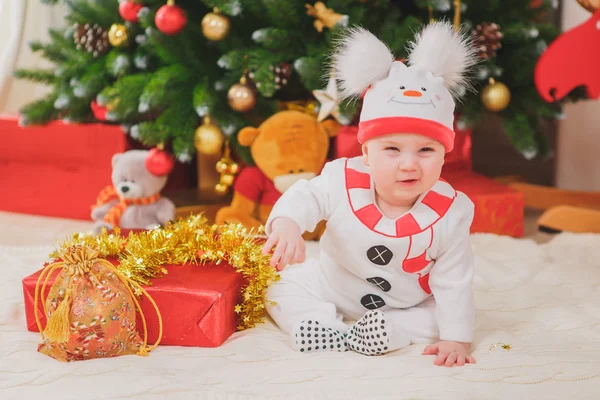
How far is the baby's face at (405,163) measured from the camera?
3.08 feet

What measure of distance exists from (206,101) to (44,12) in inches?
39.9

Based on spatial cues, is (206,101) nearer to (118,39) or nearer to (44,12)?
(118,39)

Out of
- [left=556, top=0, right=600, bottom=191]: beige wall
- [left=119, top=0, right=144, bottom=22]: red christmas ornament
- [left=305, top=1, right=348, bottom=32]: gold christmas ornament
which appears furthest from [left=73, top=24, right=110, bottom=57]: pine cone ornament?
[left=556, top=0, right=600, bottom=191]: beige wall

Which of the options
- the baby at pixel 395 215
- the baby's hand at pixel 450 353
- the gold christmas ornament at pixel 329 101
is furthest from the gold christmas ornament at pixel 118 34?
the baby's hand at pixel 450 353

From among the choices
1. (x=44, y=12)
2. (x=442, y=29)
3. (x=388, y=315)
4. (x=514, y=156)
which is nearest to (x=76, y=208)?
(x=44, y=12)

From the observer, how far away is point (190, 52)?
1689 mm

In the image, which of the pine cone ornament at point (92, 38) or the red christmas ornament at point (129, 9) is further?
the pine cone ornament at point (92, 38)

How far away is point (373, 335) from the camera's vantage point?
98 centimetres

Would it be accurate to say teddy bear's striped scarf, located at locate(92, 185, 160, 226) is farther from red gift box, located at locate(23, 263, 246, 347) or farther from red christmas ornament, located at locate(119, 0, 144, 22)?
red gift box, located at locate(23, 263, 246, 347)

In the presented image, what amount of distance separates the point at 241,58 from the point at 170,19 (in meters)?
0.18

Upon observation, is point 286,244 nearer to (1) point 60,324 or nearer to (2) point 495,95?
(1) point 60,324

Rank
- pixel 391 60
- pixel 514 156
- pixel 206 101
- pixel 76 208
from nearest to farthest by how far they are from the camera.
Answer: pixel 391 60 < pixel 206 101 < pixel 76 208 < pixel 514 156

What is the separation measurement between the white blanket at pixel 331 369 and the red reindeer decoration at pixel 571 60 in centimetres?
63

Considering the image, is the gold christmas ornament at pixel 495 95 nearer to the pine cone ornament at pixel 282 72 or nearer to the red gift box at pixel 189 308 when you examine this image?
the pine cone ornament at pixel 282 72
